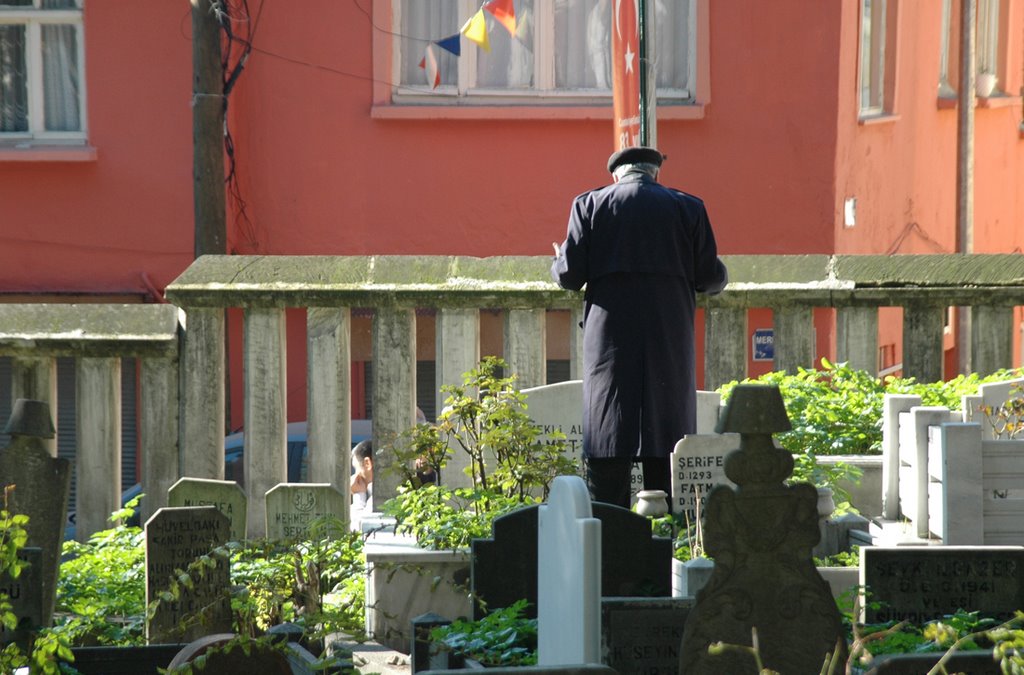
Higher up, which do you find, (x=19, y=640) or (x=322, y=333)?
(x=322, y=333)

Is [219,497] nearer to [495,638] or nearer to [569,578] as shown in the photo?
[495,638]

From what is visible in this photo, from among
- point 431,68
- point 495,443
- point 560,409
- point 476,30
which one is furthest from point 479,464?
point 431,68

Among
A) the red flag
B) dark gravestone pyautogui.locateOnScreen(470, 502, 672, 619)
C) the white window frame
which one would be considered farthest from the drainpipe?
dark gravestone pyautogui.locateOnScreen(470, 502, 672, 619)

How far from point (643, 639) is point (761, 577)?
2.24 ft

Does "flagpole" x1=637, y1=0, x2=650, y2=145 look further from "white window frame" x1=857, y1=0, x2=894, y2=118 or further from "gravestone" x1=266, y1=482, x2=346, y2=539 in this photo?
"white window frame" x1=857, y1=0, x2=894, y2=118

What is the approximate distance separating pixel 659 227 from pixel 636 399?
2.13ft

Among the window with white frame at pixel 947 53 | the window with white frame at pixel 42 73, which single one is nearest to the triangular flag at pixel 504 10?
the window with white frame at pixel 42 73

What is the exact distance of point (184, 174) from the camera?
1426 cm

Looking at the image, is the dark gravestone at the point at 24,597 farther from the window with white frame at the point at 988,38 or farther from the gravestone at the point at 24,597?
the window with white frame at the point at 988,38

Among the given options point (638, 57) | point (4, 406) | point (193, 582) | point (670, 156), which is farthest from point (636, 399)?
point (4, 406)

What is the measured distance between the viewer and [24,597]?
4.72 metres

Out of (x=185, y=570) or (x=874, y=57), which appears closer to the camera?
(x=185, y=570)

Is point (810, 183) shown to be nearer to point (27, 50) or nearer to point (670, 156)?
point (670, 156)

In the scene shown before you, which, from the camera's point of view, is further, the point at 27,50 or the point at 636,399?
the point at 27,50
